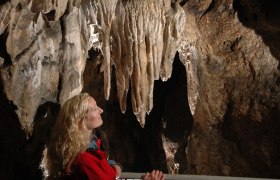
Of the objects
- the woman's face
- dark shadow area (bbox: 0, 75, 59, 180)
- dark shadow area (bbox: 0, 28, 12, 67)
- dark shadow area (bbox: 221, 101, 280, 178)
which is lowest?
dark shadow area (bbox: 221, 101, 280, 178)

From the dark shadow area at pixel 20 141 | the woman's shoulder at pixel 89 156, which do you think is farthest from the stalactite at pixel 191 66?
the woman's shoulder at pixel 89 156

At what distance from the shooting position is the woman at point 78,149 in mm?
1814

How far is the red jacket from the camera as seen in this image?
1.78 m

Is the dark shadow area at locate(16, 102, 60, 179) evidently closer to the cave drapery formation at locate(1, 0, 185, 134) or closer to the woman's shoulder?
the cave drapery formation at locate(1, 0, 185, 134)

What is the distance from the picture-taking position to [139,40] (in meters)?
3.50

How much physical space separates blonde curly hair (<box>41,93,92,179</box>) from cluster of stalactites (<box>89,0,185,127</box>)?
4.76ft

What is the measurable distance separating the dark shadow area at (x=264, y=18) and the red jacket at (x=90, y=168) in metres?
2.74

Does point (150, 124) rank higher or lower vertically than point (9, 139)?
lower

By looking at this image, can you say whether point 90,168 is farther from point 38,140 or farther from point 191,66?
point 191,66

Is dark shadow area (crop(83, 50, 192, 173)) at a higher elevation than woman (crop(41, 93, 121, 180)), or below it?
below

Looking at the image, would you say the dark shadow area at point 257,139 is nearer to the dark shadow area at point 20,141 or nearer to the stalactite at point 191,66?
the stalactite at point 191,66

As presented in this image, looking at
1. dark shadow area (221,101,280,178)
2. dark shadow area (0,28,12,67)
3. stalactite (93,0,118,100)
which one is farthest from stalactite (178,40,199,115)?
dark shadow area (0,28,12,67)

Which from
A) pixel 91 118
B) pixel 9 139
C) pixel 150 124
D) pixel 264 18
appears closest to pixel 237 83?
pixel 264 18

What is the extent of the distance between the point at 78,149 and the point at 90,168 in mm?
123
